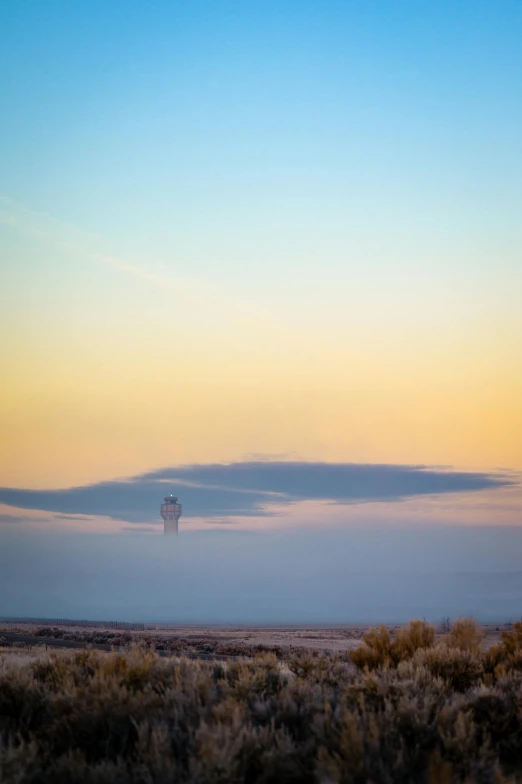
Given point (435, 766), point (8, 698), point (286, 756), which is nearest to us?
point (435, 766)

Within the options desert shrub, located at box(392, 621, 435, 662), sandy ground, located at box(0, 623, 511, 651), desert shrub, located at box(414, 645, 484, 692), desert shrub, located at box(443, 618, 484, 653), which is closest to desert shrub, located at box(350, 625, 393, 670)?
desert shrub, located at box(392, 621, 435, 662)

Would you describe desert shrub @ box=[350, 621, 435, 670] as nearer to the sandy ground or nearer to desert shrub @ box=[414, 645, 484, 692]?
desert shrub @ box=[414, 645, 484, 692]

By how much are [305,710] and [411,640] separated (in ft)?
23.9

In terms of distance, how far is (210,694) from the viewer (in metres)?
9.91

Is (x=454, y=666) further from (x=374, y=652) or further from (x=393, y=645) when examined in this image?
(x=393, y=645)

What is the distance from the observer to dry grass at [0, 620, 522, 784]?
7.38m

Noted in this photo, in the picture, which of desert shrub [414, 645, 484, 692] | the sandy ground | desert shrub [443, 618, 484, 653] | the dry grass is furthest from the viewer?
the sandy ground

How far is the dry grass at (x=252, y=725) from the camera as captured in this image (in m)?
7.38

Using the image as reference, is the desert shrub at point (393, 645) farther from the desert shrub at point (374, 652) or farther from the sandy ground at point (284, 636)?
the sandy ground at point (284, 636)

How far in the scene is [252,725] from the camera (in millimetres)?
8734

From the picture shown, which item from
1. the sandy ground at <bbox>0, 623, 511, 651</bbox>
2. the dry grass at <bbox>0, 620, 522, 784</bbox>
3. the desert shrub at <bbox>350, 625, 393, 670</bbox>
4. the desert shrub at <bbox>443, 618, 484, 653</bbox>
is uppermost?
the dry grass at <bbox>0, 620, 522, 784</bbox>

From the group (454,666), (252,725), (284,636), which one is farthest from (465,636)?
(284,636)

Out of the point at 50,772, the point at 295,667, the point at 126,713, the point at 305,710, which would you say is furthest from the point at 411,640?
the point at 50,772

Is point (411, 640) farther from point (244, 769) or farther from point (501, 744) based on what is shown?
point (244, 769)
